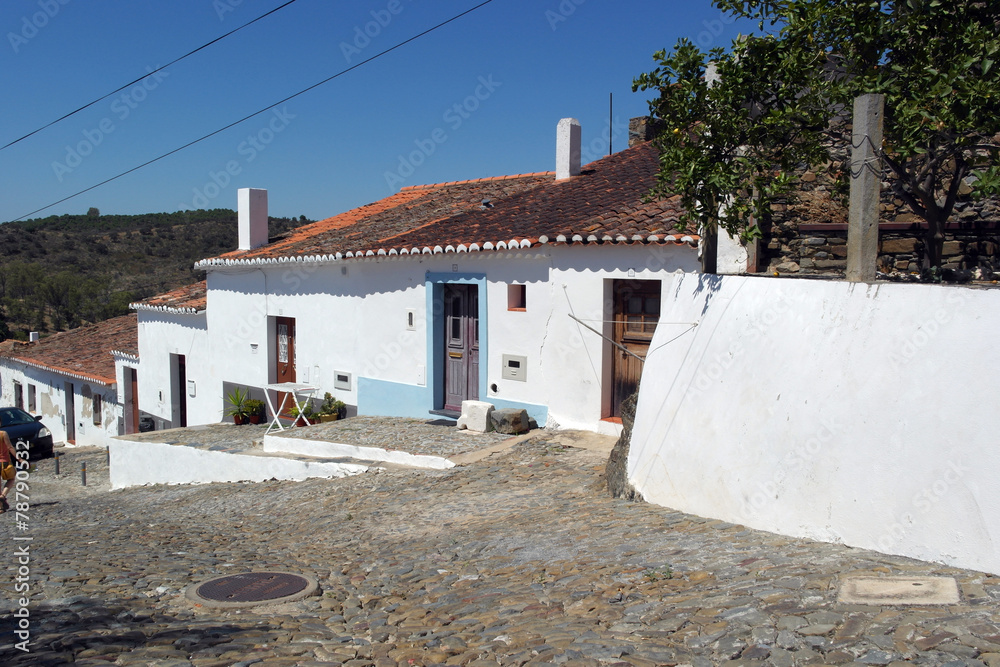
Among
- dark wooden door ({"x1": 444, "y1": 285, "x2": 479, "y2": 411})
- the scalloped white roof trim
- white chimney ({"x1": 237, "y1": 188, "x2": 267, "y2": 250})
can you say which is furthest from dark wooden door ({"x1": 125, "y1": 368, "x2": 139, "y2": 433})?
dark wooden door ({"x1": 444, "y1": 285, "x2": 479, "y2": 411})

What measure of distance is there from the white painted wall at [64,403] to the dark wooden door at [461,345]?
45.0 feet

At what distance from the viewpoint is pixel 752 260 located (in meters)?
7.28

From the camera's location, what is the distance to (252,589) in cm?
563

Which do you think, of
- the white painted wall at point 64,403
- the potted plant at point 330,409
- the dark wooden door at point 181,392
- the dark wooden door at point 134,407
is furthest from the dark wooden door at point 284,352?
the white painted wall at point 64,403

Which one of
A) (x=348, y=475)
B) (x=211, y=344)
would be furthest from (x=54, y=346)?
(x=348, y=475)

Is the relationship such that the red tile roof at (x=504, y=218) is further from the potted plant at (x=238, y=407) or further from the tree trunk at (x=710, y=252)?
the potted plant at (x=238, y=407)

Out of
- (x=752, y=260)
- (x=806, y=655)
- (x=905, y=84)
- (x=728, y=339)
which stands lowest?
(x=806, y=655)

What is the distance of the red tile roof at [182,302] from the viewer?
727 inches

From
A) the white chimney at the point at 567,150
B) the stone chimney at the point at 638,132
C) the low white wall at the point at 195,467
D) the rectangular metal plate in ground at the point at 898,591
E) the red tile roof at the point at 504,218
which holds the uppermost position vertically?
the stone chimney at the point at 638,132

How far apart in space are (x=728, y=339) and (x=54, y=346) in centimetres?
2604

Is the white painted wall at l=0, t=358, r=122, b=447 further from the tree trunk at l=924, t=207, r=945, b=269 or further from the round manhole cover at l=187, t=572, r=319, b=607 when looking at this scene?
the tree trunk at l=924, t=207, r=945, b=269

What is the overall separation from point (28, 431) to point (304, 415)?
1073 cm

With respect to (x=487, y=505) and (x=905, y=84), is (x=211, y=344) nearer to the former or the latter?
(x=487, y=505)

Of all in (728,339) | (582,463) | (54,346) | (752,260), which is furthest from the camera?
(54,346)
